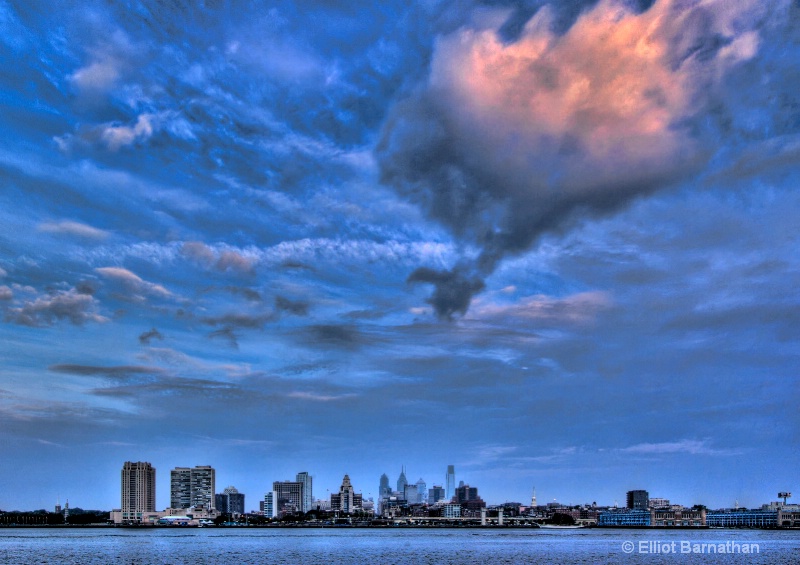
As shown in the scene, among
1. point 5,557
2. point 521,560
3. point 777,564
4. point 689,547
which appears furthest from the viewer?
point 689,547

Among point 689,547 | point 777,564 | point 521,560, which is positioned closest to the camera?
point 777,564

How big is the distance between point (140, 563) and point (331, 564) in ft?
85.7

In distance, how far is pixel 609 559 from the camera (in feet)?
345

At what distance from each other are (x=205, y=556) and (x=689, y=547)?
280 ft

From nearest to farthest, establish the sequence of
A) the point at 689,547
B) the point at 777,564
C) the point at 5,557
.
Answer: the point at 777,564 → the point at 5,557 → the point at 689,547

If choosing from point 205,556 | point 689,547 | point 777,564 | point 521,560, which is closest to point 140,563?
point 205,556

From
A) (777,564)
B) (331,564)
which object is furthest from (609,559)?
(331,564)

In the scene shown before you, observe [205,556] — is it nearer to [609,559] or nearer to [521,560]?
[521,560]

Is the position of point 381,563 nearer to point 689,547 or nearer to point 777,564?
point 777,564

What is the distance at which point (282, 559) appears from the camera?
108m

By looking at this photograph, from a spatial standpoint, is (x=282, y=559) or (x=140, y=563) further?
(x=282, y=559)

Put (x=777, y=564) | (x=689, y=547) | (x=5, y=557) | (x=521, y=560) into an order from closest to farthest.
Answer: (x=777, y=564)
(x=521, y=560)
(x=5, y=557)
(x=689, y=547)

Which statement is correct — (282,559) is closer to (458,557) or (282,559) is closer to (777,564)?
(458,557)

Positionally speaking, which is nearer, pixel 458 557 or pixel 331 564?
pixel 331 564
